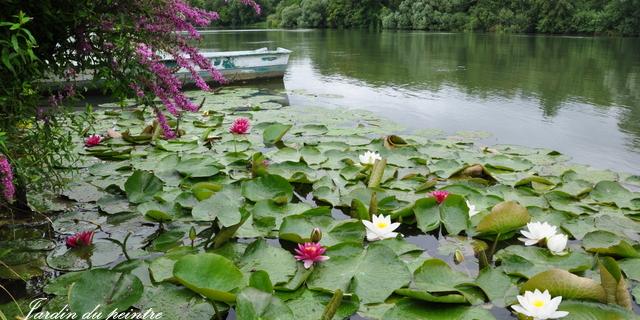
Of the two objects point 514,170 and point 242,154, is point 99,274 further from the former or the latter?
point 514,170

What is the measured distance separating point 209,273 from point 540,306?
121 cm

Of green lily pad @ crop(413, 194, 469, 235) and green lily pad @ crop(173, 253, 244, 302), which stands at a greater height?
green lily pad @ crop(173, 253, 244, 302)

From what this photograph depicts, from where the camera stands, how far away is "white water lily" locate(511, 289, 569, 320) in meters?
1.67

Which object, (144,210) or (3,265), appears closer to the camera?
(3,265)

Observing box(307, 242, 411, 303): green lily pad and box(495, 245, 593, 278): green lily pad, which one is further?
box(495, 245, 593, 278): green lily pad

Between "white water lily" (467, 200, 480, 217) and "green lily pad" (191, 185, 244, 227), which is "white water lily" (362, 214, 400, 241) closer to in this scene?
"white water lily" (467, 200, 480, 217)

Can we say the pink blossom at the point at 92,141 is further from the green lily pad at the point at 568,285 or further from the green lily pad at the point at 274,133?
the green lily pad at the point at 568,285

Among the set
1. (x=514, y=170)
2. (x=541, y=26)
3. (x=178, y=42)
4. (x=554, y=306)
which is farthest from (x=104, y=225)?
(x=541, y=26)

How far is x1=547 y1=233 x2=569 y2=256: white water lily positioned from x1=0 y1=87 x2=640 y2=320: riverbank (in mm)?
32

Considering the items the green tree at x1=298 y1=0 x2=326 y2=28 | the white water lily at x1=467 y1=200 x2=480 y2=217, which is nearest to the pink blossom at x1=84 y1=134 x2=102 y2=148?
the white water lily at x1=467 y1=200 x2=480 y2=217

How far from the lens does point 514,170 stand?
3.57 meters

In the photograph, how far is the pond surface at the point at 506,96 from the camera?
543 cm

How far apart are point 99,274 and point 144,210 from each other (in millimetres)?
721

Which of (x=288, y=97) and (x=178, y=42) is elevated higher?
(x=178, y=42)
